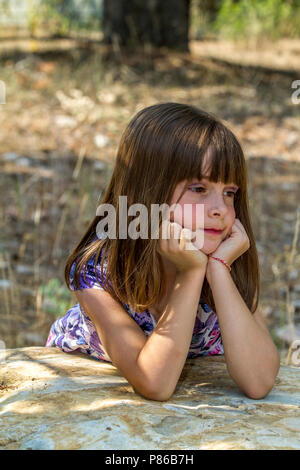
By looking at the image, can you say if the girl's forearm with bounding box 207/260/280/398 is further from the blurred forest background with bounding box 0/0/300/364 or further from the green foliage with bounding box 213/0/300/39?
the green foliage with bounding box 213/0/300/39

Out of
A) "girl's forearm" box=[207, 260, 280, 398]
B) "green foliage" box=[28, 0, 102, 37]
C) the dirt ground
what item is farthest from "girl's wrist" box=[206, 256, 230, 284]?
"green foliage" box=[28, 0, 102, 37]

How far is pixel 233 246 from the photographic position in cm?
210

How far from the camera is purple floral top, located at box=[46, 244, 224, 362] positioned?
7.29 feet

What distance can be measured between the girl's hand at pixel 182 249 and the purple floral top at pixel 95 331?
278 millimetres

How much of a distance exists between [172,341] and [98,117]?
4241 mm

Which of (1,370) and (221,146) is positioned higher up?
(221,146)

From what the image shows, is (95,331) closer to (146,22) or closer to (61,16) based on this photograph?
(146,22)

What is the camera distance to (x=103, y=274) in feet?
6.94

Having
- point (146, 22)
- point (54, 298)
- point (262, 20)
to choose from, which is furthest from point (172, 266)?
point (262, 20)

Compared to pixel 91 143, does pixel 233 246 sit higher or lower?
higher

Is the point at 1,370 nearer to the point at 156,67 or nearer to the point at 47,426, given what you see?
the point at 47,426
